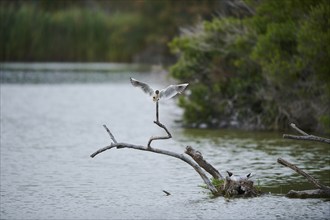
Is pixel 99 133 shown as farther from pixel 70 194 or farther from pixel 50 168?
pixel 70 194

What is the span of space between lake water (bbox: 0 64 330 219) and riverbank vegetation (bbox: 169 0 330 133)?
84 centimetres

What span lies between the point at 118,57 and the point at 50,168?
4456 cm

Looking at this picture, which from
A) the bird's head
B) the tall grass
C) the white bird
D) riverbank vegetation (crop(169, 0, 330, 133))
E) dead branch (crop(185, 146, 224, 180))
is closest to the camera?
the bird's head

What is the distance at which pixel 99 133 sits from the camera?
2434 centimetres

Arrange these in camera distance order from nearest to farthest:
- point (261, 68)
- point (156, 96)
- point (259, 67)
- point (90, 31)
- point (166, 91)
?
point (156, 96), point (166, 91), point (261, 68), point (259, 67), point (90, 31)

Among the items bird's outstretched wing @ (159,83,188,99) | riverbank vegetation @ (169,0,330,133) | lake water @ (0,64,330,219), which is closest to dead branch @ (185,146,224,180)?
lake water @ (0,64,330,219)

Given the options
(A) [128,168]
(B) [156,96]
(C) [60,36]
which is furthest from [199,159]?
(C) [60,36]

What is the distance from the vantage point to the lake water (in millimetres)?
13367

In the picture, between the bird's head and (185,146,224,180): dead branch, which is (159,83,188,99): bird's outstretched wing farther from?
(185,146,224,180): dead branch

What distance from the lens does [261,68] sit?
23609 mm

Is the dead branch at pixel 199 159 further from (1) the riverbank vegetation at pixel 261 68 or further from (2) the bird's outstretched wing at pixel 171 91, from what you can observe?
(1) the riverbank vegetation at pixel 261 68

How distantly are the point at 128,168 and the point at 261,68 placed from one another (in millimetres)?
7126

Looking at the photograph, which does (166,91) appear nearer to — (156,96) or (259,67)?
(156,96)

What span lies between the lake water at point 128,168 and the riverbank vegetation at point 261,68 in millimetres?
843
